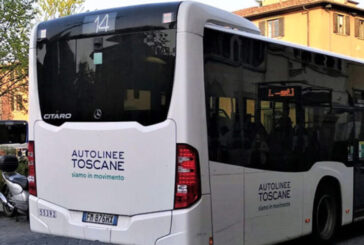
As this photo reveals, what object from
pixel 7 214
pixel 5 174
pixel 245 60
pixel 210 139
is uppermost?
pixel 245 60

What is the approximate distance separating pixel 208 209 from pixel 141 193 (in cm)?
71

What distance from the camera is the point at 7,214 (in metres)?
10.4

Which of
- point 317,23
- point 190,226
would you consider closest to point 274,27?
point 317,23

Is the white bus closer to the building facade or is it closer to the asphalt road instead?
the asphalt road

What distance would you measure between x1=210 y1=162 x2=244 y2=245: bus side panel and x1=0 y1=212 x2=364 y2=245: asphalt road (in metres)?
2.15

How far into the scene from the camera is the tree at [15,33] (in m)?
27.4

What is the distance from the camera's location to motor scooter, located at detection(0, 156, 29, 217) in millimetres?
9500

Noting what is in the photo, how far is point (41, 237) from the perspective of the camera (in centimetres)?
838

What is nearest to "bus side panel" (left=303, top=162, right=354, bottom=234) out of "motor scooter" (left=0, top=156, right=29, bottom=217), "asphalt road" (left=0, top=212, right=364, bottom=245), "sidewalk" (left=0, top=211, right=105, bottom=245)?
"asphalt road" (left=0, top=212, right=364, bottom=245)

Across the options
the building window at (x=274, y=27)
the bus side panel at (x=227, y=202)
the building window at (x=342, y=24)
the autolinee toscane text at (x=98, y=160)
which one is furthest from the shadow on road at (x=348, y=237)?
the building window at (x=274, y=27)

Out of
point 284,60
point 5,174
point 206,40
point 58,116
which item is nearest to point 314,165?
point 284,60

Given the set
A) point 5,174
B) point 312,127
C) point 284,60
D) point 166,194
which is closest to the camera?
point 166,194

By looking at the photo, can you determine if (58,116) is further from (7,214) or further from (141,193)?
(7,214)

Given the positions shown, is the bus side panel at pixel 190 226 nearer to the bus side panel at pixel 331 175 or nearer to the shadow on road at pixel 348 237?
the bus side panel at pixel 331 175
